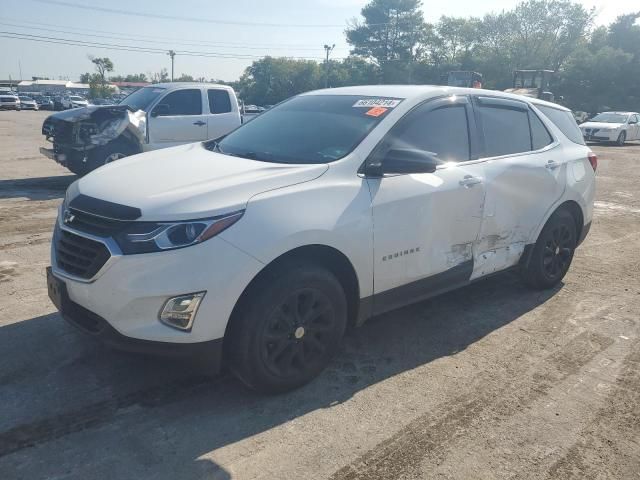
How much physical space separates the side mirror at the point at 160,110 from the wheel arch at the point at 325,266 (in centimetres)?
790

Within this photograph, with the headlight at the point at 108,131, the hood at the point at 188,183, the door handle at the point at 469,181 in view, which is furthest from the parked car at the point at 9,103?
the door handle at the point at 469,181

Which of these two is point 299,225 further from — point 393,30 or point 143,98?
point 393,30

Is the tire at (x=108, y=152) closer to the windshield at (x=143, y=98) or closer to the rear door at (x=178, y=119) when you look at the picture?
the rear door at (x=178, y=119)

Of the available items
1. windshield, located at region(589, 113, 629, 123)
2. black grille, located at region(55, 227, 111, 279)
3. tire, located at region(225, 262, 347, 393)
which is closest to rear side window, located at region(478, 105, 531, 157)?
tire, located at region(225, 262, 347, 393)

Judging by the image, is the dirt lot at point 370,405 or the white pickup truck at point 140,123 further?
the white pickup truck at point 140,123

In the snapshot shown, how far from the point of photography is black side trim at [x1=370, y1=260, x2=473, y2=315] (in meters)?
3.61

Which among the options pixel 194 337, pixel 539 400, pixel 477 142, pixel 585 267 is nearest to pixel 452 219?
pixel 477 142

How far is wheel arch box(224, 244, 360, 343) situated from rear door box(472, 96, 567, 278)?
49.6 inches

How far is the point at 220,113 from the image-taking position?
36.2ft

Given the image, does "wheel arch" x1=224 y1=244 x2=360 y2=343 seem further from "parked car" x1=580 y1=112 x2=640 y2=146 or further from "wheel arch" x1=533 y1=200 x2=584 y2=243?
"parked car" x1=580 y1=112 x2=640 y2=146

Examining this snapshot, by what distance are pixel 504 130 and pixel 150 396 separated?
349 centimetres

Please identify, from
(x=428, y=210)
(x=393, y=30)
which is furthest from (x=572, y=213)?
(x=393, y=30)

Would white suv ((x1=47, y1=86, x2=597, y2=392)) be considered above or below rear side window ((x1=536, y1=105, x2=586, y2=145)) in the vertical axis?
below

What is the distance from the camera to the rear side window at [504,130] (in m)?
4.37
